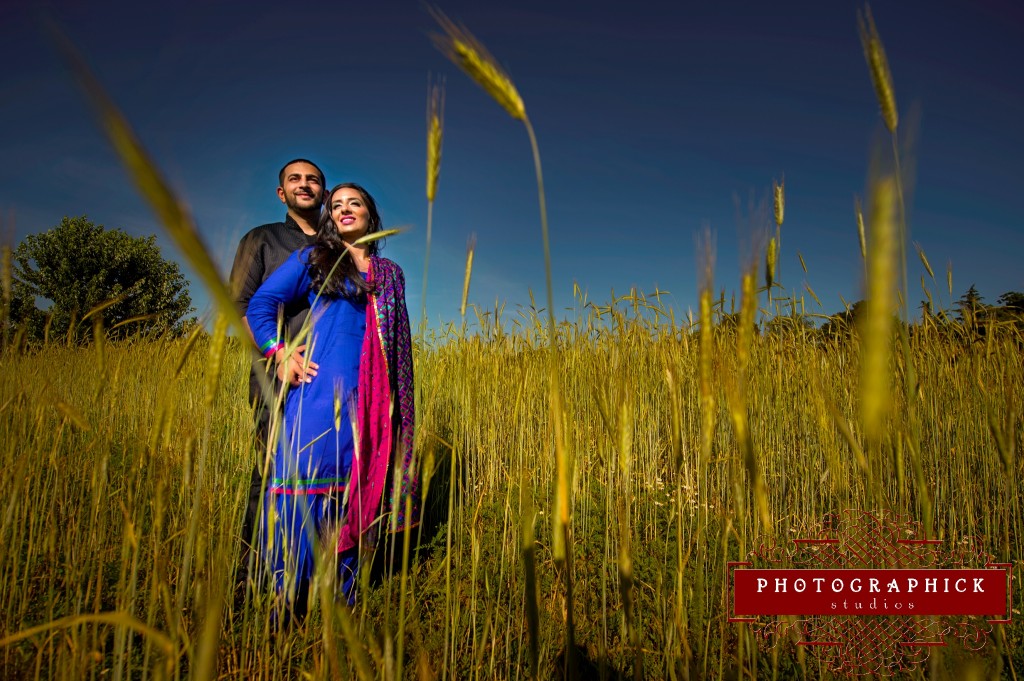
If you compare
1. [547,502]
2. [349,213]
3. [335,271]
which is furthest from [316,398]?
[547,502]

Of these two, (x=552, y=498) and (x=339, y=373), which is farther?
(x=552, y=498)

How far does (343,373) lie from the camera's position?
5.59 feet

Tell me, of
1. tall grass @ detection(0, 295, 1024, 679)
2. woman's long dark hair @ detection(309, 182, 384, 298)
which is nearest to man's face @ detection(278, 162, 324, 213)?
woman's long dark hair @ detection(309, 182, 384, 298)

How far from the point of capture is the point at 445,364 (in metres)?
3.60

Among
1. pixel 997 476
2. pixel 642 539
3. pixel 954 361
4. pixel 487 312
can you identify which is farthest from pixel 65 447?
pixel 954 361

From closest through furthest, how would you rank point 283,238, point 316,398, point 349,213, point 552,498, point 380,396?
point 316,398 < point 380,396 < point 349,213 < point 552,498 < point 283,238

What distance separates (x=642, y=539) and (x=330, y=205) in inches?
81.1

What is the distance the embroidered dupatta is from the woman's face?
13 centimetres

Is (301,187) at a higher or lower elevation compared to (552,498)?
higher

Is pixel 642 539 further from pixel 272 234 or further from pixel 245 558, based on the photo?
pixel 272 234

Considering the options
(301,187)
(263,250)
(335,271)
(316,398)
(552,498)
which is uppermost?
(301,187)

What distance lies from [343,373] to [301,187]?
1.34 m

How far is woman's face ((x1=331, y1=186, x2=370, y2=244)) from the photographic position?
1895mm

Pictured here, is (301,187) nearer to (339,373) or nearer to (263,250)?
(263,250)
